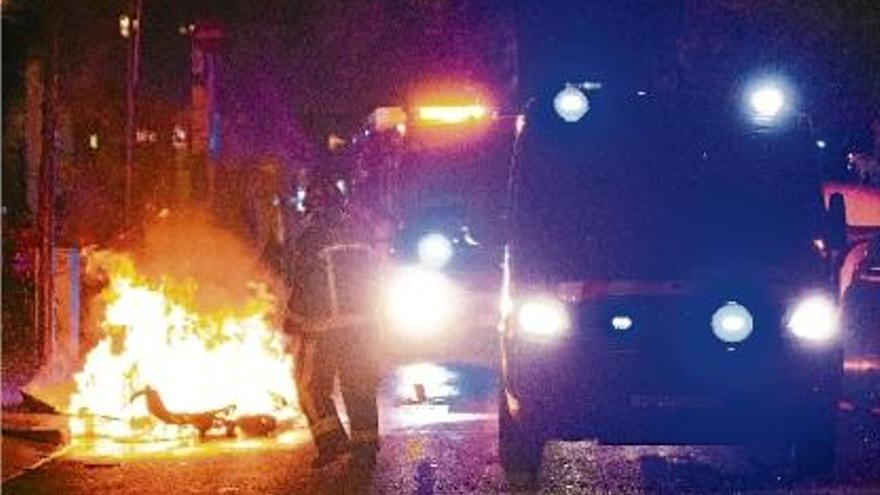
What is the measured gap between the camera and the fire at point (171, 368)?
1079 centimetres

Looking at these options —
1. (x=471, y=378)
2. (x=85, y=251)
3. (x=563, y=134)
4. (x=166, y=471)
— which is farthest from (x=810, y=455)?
(x=85, y=251)

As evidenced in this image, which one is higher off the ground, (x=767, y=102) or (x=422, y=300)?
(x=767, y=102)

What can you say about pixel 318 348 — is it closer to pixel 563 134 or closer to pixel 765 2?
pixel 563 134

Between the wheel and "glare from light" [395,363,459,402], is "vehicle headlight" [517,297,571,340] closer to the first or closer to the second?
the wheel

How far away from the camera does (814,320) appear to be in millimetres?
8266

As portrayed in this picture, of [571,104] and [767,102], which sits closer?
[571,104]

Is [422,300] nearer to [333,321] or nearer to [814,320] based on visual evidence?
[333,321]

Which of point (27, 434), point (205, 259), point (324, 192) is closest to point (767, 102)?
point (324, 192)

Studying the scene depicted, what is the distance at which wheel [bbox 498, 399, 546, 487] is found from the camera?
831 cm

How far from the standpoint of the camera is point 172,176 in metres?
23.3

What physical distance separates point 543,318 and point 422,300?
6.83m

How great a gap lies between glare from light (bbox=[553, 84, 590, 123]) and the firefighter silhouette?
178 centimetres

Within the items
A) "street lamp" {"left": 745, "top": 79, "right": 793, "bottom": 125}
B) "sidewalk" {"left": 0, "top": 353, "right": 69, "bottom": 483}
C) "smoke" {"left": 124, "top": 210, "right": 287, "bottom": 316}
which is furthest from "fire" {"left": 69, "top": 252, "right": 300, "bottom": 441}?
"street lamp" {"left": 745, "top": 79, "right": 793, "bottom": 125}

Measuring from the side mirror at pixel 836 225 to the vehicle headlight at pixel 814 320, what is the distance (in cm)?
42
